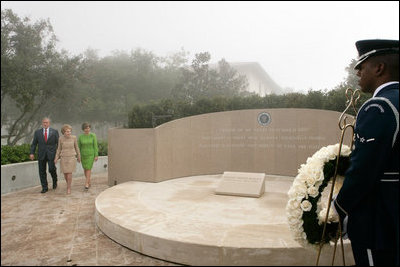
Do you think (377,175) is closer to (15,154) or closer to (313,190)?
(313,190)

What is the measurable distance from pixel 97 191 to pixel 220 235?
4816 millimetres

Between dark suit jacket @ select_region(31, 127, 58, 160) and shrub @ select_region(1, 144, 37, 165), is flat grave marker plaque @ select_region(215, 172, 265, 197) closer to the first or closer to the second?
dark suit jacket @ select_region(31, 127, 58, 160)

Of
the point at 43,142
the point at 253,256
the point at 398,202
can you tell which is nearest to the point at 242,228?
the point at 253,256

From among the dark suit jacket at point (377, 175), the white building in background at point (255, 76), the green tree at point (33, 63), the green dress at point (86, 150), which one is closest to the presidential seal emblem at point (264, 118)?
the green dress at point (86, 150)

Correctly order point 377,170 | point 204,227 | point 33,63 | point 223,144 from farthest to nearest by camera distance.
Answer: point 33,63
point 223,144
point 204,227
point 377,170

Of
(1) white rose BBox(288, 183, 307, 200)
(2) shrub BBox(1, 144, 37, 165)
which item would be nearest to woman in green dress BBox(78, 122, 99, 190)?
(2) shrub BBox(1, 144, 37, 165)

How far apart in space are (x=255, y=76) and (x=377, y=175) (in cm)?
3752

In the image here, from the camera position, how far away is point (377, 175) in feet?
6.02

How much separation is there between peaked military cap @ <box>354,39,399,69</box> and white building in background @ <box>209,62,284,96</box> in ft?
99.7

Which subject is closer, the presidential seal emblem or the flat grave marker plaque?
the flat grave marker plaque

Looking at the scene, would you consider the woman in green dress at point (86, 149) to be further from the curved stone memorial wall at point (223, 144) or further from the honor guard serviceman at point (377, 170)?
the honor guard serviceman at point (377, 170)

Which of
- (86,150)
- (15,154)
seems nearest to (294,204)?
(86,150)

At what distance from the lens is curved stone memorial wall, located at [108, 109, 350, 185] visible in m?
7.62

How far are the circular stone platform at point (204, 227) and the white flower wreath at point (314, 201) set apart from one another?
0.86 meters
